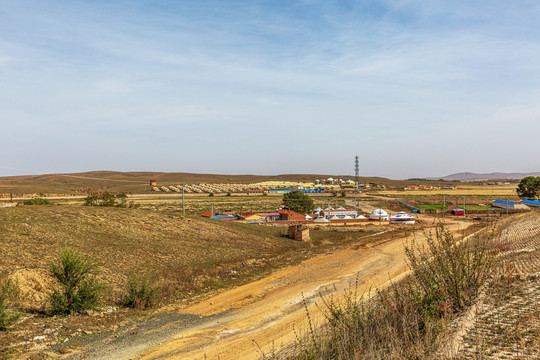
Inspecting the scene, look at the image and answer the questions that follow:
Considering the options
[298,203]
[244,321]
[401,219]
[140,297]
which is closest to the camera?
[244,321]

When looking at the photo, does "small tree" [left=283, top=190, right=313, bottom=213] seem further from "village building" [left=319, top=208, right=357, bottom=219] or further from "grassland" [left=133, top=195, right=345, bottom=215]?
"grassland" [left=133, top=195, right=345, bottom=215]

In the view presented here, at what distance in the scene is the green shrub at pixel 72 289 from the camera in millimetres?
12820

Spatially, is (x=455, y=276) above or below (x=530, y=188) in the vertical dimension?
above

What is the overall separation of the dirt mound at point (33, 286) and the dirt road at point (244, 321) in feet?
13.2

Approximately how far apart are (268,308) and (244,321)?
5.86 feet

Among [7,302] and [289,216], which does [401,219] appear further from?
[7,302]

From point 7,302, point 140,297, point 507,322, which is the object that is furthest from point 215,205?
point 507,322

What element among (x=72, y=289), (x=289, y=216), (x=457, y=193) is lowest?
(x=457, y=193)

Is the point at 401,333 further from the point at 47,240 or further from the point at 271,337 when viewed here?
the point at 47,240

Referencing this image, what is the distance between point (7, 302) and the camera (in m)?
12.4

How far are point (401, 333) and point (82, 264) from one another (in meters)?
11.8

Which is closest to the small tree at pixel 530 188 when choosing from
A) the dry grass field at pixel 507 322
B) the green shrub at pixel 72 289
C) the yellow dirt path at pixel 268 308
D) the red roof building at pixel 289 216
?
the red roof building at pixel 289 216

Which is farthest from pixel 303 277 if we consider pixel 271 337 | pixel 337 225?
pixel 337 225

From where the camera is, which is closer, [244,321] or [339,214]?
[244,321]
